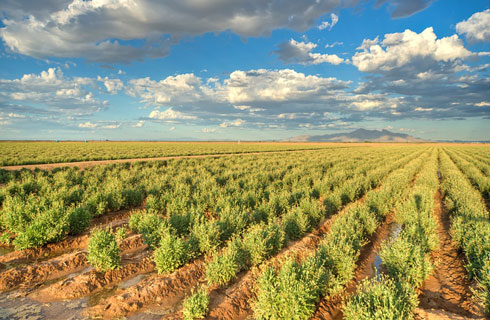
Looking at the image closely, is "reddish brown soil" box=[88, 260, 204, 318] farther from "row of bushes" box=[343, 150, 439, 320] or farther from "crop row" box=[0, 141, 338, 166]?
"crop row" box=[0, 141, 338, 166]

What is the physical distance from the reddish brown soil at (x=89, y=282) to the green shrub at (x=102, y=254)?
165mm

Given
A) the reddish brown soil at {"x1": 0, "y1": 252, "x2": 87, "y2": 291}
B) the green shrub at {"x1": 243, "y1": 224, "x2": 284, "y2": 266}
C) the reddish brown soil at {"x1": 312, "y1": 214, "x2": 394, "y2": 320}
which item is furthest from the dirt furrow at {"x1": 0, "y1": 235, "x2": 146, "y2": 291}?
the reddish brown soil at {"x1": 312, "y1": 214, "x2": 394, "y2": 320}

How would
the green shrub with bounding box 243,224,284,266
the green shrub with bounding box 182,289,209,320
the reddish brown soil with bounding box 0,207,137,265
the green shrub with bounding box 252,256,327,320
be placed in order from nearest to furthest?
the green shrub with bounding box 252,256,327,320, the green shrub with bounding box 182,289,209,320, the green shrub with bounding box 243,224,284,266, the reddish brown soil with bounding box 0,207,137,265

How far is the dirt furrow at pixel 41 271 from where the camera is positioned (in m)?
6.25

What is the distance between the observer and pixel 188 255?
6.82m

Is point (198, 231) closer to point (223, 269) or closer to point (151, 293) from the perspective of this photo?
point (223, 269)

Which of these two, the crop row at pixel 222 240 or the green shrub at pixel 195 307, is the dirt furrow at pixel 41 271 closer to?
the crop row at pixel 222 240

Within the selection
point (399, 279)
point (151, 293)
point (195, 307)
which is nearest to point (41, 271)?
point (151, 293)

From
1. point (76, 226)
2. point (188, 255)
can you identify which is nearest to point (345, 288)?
point (188, 255)

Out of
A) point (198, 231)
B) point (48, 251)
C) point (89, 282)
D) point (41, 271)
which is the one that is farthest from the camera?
point (48, 251)

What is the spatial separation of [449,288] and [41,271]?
1036 cm

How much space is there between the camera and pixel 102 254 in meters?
6.58

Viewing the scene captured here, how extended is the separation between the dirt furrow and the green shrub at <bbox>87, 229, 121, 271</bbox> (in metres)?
0.86

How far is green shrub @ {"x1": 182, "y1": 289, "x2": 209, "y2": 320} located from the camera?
4.84 metres
